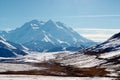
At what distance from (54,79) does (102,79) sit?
17.6m

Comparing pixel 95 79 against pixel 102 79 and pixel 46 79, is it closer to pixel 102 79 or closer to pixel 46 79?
pixel 102 79

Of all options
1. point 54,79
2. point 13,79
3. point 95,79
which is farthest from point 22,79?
point 95,79

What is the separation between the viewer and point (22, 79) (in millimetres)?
105562

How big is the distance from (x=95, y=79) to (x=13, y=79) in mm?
29646

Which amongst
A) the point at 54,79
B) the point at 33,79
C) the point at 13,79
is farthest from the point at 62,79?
the point at 13,79

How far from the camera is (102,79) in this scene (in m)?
105

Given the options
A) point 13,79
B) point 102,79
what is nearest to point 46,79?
point 13,79

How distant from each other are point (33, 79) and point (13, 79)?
720cm

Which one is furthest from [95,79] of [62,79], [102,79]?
[62,79]

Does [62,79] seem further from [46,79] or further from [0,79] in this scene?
[0,79]

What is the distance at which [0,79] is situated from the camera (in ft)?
334

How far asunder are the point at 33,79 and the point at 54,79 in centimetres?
779

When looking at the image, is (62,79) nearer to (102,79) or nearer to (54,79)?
(54,79)

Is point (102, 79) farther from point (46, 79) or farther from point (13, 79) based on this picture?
point (13, 79)
